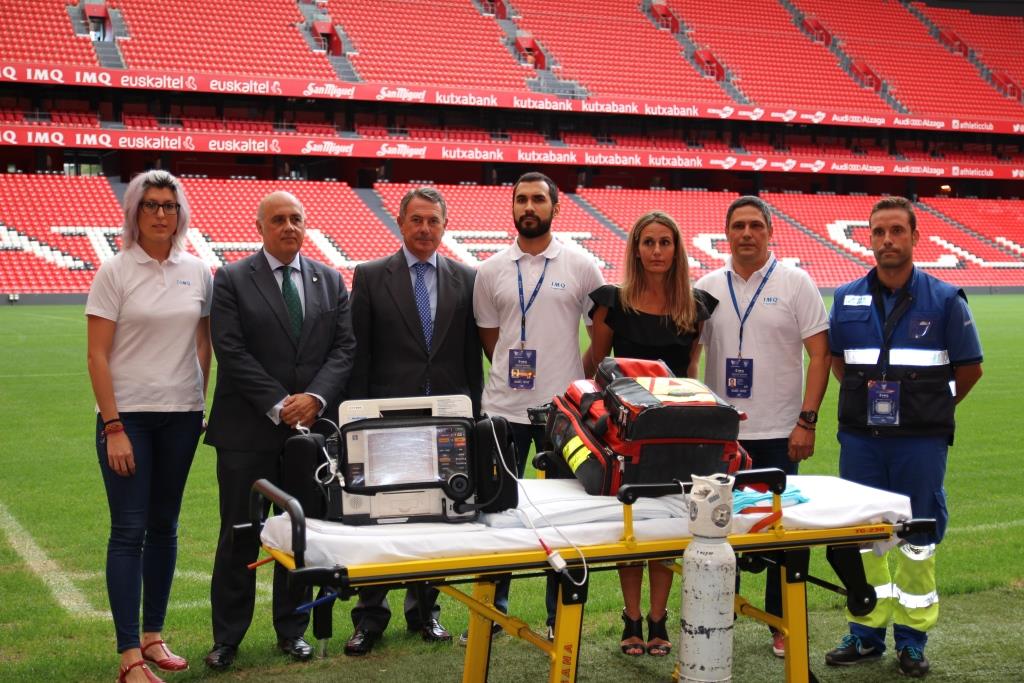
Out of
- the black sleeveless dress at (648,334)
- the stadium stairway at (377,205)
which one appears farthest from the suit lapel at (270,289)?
the stadium stairway at (377,205)

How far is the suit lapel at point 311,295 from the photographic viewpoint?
4270 millimetres

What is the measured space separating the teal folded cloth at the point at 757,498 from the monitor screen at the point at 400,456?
0.96m

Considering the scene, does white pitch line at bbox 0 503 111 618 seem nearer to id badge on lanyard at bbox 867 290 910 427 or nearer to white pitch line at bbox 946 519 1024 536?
id badge on lanyard at bbox 867 290 910 427

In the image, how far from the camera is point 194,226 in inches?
1160

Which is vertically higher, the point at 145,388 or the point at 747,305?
the point at 747,305

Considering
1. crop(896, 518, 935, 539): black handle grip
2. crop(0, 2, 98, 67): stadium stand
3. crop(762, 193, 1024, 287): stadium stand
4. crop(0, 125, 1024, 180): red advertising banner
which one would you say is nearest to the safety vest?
crop(896, 518, 935, 539): black handle grip

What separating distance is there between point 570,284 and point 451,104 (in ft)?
102

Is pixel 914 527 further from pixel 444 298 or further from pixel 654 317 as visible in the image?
pixel 444 298

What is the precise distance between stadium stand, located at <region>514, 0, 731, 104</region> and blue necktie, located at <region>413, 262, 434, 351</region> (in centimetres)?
3350

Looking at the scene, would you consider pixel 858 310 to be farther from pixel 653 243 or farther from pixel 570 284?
pixel 570 284

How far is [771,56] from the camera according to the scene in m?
43.2

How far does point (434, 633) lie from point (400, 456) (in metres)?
1.63

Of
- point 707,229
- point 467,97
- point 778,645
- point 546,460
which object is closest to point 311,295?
point 546,460

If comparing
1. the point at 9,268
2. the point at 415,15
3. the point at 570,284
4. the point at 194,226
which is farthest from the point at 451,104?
the point at 570,284
